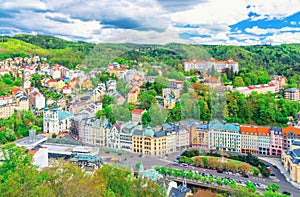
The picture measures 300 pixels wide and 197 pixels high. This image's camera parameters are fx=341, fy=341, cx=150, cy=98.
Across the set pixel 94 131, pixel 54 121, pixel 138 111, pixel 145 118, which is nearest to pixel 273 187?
pixel 145 118

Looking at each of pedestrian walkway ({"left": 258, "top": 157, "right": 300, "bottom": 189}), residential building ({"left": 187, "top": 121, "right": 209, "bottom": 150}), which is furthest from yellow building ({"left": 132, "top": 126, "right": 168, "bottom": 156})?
pedestrian walkway ({"left": 258, "top": 157, "right": 300, "bottom": 189})

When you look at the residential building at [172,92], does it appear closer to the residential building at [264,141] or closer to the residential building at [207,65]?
the residential building at [207,65]

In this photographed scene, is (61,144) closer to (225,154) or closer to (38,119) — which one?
(38,119)

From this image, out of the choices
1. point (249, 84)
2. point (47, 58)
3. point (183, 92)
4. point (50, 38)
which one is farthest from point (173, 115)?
point (50, 38)

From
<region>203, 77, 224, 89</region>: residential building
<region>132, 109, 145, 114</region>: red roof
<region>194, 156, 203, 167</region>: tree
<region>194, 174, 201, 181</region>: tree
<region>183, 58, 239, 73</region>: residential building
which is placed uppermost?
<region>183, 58, 239, 73</region>: residential building

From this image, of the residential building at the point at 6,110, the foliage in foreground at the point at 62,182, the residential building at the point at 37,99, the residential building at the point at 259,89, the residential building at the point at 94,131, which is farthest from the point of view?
the residential building at the point at 259,89

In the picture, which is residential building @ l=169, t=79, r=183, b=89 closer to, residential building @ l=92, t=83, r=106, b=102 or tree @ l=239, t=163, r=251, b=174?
residential building @ l=92, t=83, r=106, b=102

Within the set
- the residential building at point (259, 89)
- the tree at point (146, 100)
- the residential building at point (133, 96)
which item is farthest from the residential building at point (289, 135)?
the residential building at point (133, 96)
